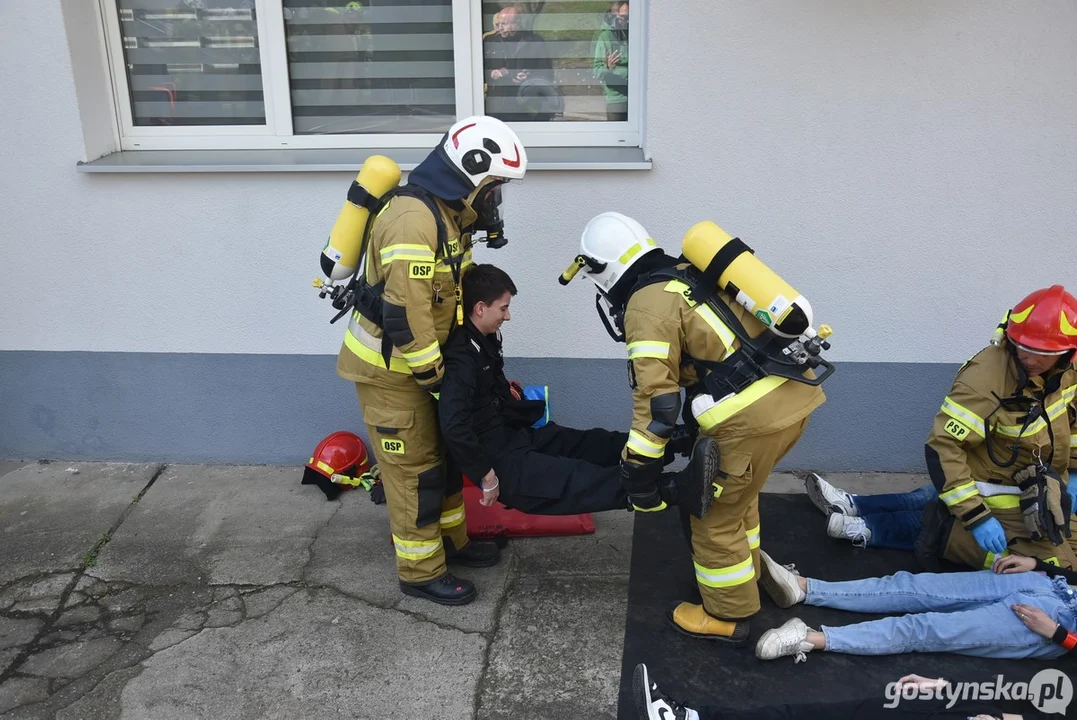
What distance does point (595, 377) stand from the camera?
4777 millimetres

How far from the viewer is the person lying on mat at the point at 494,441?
11.4ft

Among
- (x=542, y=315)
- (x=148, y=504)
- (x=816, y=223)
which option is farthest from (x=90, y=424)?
(x=816, y=223)

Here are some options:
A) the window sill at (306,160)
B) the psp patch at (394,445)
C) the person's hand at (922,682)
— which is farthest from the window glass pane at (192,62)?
the person's hand at (922,682)

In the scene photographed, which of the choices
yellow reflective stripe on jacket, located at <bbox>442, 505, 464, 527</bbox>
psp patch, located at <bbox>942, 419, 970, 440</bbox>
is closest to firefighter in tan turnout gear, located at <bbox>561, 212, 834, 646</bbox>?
psp patch, located at <bbox>942, 419, 970, 440</bbox>

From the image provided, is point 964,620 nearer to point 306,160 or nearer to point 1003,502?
point 1003,502

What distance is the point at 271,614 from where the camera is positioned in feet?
12.2

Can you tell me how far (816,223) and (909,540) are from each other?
160cm

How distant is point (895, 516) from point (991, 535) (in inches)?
23.8

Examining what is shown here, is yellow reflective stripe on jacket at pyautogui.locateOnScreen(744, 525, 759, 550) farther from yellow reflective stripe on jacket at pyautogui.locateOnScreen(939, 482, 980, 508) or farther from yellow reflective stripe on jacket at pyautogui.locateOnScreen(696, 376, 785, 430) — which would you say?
yellow reflective stripe on jacket at pyautogui.locateOnScreen(939, 482, 980, 508)

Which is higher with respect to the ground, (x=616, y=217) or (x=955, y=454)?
(x=616, y=217)

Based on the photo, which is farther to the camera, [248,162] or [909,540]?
[248,162]

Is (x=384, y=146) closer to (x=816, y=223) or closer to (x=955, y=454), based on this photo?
(x=816, y=223)

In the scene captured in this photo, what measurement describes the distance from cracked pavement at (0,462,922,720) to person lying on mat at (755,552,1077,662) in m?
0.79

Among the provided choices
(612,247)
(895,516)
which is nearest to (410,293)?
(612,247)
